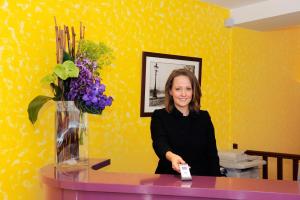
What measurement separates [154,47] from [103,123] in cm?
89

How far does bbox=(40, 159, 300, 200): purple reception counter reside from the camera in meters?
1.30

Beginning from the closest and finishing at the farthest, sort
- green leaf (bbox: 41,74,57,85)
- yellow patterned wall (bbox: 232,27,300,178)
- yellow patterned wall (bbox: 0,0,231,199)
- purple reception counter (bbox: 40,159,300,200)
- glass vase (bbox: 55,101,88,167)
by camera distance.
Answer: purple reception counter (bbox: 40,159,300,200)
glass vase (bbox: 55,101,88,167)
green leaf (bbox: 41,74,57,85)
yellow patterned wall (bbox: 0,0,231,199)
yellow patterned wall (bbox: 232,27,300,178)

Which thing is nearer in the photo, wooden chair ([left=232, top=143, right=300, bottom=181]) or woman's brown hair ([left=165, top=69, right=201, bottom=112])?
woman's brown hair ([left=165, top=69, right=201, bottom=112])

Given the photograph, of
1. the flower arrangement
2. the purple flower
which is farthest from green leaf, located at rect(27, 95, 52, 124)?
the purple flower

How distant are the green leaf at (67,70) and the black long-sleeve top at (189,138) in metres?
0.51

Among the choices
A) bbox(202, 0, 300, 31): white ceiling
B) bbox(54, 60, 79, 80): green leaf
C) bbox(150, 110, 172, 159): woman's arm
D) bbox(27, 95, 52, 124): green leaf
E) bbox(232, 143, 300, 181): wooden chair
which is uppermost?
bbox(202, 0, 300, 31): white ceiling

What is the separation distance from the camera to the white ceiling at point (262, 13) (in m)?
3.55

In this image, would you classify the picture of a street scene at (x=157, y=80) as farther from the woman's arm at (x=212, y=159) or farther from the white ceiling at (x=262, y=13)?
the woman's arm at (x=212, y=159)

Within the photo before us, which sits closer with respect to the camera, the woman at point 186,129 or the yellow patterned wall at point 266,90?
the woman at point 186,129

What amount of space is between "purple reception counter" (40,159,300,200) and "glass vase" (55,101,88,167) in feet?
0.68

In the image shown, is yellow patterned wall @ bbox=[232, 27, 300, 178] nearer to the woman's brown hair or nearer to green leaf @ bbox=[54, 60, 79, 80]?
the woman's brown hair

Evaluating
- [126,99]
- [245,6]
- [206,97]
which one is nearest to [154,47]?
[126,99]

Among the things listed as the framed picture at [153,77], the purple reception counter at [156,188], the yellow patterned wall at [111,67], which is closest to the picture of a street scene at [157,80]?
the framed picture at [153,77]

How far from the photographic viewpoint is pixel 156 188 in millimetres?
1381
